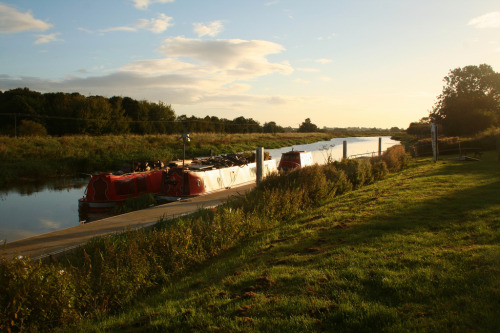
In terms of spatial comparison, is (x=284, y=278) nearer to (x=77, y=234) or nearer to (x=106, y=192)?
(x=77, y=234)

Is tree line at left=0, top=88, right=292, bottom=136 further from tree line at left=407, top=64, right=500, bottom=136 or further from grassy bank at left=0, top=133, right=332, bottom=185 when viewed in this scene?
tree line at left=407, top=64, right=500, bottom=136

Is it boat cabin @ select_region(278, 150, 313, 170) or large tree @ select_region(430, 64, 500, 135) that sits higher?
large tree @ select_region(430, 64, 500, 135)

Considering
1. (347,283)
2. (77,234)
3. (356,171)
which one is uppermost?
(356,171)

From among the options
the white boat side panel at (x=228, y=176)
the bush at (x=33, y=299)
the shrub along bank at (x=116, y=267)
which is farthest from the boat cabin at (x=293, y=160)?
the bush at (x=33, y=299)

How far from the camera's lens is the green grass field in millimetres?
4156

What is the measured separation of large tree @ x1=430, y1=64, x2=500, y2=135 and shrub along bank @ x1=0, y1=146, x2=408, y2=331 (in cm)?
4397

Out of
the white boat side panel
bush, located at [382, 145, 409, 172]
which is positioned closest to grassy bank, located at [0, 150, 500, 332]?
the white boat side panel

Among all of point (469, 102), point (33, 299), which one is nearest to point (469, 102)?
point (469, 102)

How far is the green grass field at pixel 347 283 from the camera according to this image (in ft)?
13.6

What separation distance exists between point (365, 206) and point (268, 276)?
634 centimetres

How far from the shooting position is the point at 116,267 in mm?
6379

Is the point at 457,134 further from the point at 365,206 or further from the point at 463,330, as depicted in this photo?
the point at 463,330

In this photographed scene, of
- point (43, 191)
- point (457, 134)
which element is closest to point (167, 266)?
point (43, 191)

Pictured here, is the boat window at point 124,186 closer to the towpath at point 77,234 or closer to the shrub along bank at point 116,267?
the towpath at point 77,234
